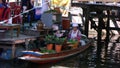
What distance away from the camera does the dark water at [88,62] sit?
1521cm

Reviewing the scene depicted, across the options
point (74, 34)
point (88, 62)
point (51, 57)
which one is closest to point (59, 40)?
point (51, 57)

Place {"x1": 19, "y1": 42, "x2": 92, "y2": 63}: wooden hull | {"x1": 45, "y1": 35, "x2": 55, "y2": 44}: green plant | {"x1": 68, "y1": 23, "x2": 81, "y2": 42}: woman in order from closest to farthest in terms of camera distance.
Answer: {"x1": 19, "y1": 42, "x2": 92, "y2": 63}: wooden hull < {"x1": 45, "y1": 35, "x2": 55, "y2": 44}: green plant < {"x1": 68, "y1": 23, "x2": 81, "y2": 42}: woman

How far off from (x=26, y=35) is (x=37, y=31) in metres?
0.62

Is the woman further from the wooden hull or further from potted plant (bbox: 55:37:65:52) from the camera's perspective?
potted plant (bbox: 55:37:65:52)

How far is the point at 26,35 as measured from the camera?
17297 mm

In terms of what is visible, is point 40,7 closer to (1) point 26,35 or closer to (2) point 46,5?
(2) point 46,5

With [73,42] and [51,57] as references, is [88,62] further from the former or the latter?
[51,57]

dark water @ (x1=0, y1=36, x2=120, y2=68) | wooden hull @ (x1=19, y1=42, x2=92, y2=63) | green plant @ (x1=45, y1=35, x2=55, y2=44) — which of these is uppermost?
green plant @ (x1=45, y1=35, x2=55, y2=44)

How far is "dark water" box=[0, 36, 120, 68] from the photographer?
49.9ft

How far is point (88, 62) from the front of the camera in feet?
57.1

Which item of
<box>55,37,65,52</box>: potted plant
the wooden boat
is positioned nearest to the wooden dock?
the wooden boat

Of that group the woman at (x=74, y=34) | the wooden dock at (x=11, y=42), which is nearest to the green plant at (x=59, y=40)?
the wooden dock at (x=11, y=42)

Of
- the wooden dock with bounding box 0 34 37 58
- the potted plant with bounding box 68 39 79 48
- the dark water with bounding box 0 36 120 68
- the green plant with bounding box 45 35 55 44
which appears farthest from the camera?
the potted plant with bounding box 68 39 79 48

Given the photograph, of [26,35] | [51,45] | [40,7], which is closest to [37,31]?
[26,35]
